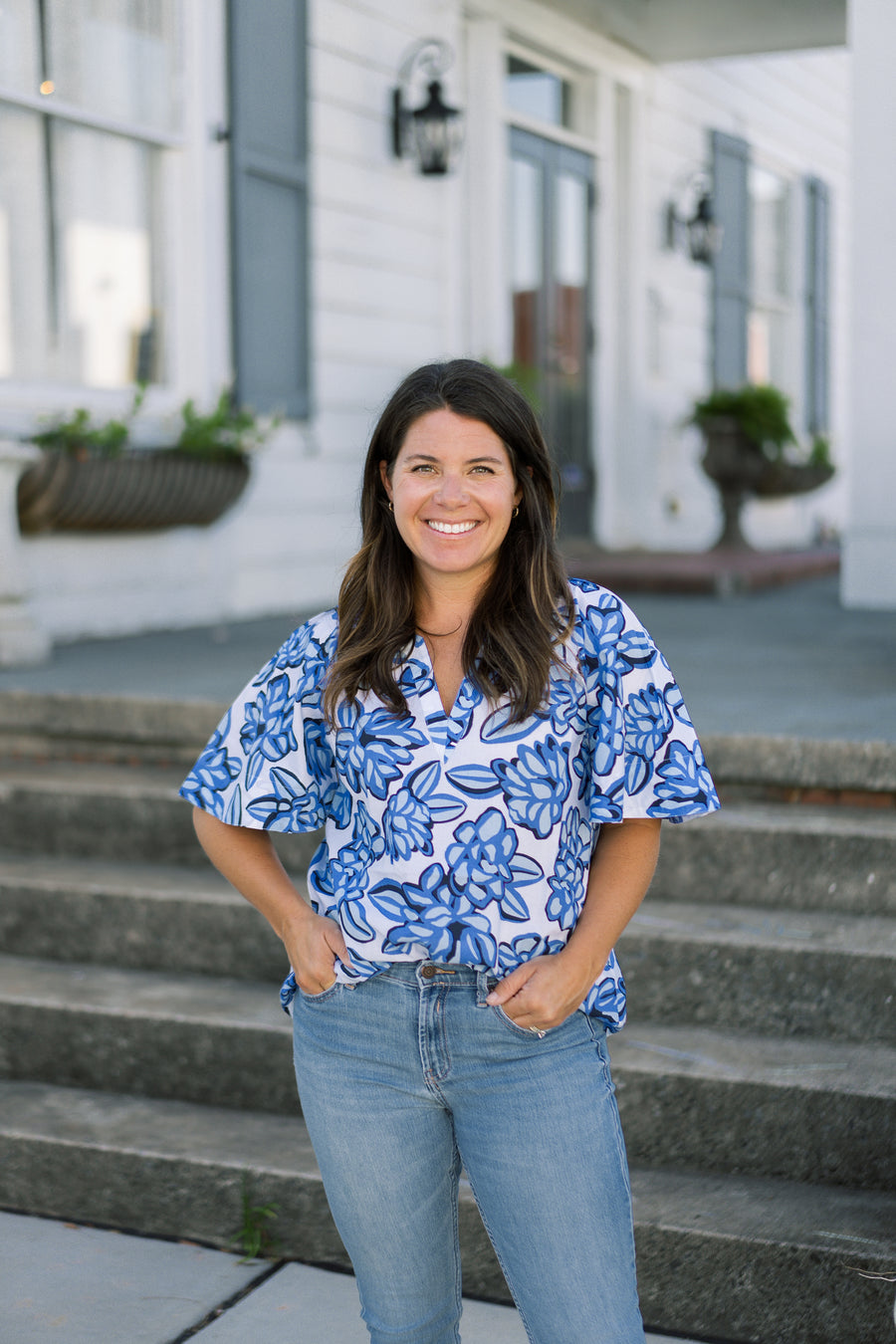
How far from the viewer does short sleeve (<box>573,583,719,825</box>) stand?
1550mm

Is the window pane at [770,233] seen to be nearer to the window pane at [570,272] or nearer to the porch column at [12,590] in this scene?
the window pane at [570,272]

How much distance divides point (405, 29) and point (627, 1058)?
551 cm

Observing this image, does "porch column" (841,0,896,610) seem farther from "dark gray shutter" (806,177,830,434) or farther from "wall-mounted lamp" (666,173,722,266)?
"dark gray shutter" (806,177,830,434)

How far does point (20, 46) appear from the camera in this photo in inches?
189

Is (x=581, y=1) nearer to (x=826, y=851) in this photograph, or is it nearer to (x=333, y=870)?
(x=826, y=851)

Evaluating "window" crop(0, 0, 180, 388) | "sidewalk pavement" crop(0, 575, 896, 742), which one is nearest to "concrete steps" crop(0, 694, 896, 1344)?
"sidewalk pavement" crop(0, 575, 896, 742)

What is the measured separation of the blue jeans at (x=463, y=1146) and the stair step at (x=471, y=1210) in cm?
69

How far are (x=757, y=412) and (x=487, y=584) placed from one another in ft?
23.0

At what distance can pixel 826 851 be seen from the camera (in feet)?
8.99

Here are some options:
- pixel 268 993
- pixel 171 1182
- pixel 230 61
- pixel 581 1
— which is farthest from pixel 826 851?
pixel 581 1

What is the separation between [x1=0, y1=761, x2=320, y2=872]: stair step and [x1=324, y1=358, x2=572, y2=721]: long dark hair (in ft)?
4.94

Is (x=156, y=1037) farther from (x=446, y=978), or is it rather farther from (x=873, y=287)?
(x=873, y=287)

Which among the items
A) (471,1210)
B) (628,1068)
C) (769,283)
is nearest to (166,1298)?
(471,1210)

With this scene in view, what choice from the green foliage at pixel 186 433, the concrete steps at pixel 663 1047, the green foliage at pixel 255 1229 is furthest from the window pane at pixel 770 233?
the green foliage at pixel 255 1229
